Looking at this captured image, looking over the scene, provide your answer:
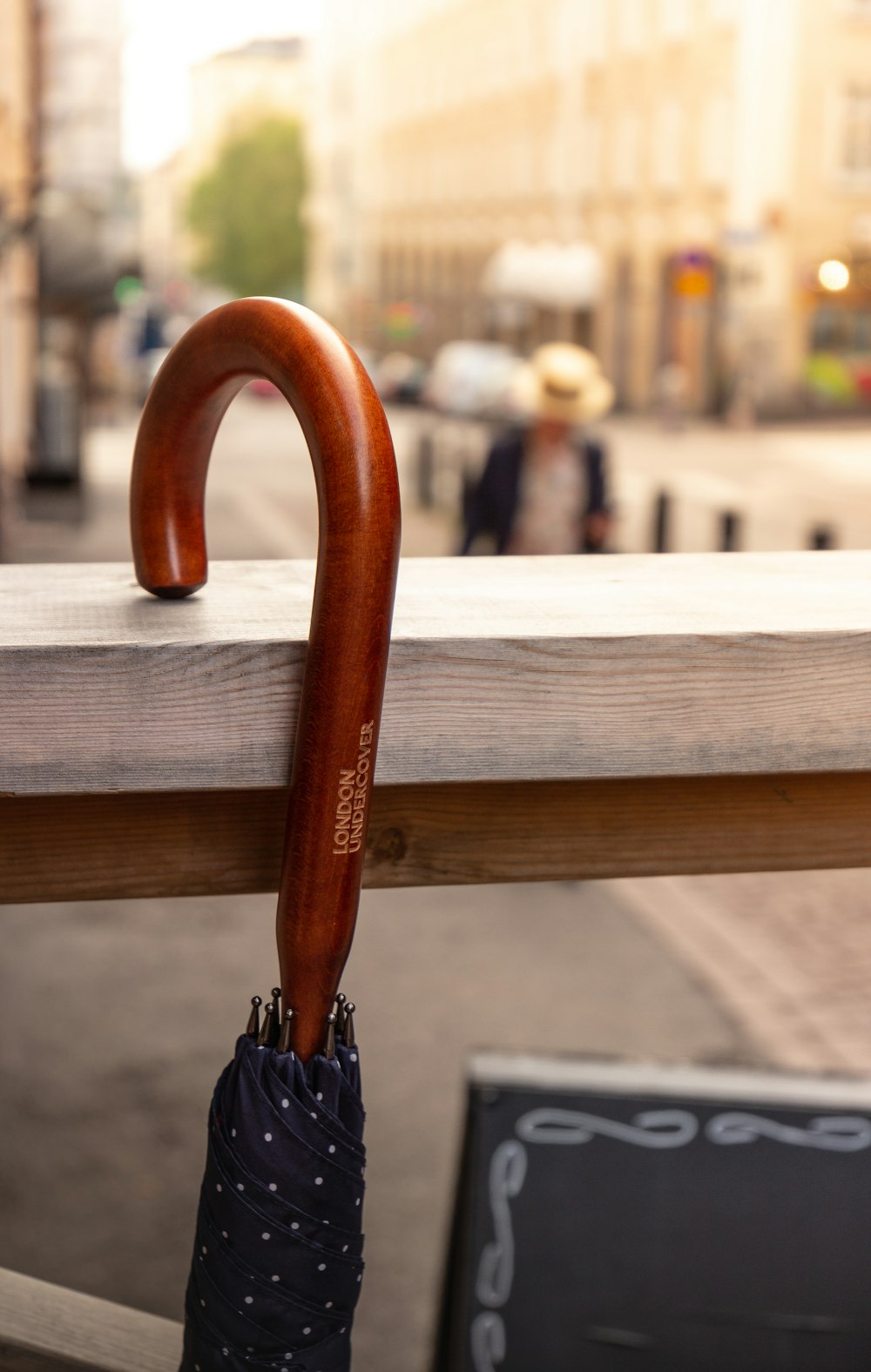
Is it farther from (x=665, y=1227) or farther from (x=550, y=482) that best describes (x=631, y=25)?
(x=665, y=1227)

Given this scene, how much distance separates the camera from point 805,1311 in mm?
1421

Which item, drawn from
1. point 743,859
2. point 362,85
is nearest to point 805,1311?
point 743,859

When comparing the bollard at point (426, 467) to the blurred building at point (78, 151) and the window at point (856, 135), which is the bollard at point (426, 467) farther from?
the window at point (856, 135)

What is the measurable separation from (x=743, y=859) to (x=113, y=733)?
1.42ft

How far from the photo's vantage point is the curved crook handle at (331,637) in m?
0.88

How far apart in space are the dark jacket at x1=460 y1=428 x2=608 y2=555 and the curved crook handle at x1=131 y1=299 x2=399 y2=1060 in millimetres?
5113

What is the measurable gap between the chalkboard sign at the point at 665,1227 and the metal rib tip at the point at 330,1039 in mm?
667

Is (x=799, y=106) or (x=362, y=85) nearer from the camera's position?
(x=799, y=106)

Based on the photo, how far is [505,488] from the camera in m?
Result: 6.06

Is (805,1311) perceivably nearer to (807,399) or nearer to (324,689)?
(324,689)

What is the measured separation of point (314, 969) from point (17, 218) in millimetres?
15215

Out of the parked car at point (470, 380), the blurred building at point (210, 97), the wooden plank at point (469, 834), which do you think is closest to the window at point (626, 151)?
the parked car at point (470, 380)

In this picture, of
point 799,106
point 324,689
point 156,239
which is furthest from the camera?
point 156,239

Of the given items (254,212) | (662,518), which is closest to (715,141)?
(662,518)
